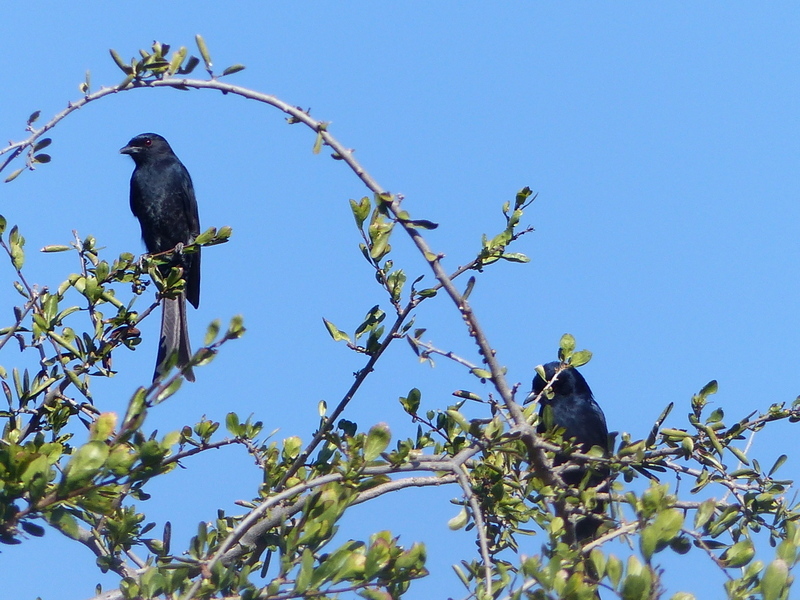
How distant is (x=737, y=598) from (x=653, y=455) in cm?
98

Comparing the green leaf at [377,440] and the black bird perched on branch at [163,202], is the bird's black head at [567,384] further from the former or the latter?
the green leaf at [377,440]

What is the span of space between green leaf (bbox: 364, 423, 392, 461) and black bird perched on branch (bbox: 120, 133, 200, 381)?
463 centimetres

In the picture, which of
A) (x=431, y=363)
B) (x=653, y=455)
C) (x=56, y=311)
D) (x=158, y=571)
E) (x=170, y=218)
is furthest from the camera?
(x=170, y=218)

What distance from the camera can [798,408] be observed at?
10.8 feet

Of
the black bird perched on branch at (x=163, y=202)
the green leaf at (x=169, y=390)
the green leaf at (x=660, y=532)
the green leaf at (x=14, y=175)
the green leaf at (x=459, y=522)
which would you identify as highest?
the black bird perched on branch at (x=163, y=202)

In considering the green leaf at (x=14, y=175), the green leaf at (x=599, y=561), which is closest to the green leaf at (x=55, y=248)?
the green leaf at (x=14, y=175)

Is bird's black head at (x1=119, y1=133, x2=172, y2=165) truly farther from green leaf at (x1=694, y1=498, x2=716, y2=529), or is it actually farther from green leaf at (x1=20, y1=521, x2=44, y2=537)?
green leaf at (x1=694, y1=498, x2=716, y2=529)

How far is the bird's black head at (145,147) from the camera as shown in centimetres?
747

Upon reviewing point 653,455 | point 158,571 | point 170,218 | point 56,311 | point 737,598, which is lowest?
point 737,598

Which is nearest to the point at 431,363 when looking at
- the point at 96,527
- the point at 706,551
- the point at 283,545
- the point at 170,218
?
the point at 283,545

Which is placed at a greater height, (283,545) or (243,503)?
(243,503)

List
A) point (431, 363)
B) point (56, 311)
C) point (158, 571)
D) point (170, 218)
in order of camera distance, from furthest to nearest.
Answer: point (170, 218), point (56, 311), point (431, 363), point (158, 571)

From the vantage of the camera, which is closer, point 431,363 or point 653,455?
point 431,363

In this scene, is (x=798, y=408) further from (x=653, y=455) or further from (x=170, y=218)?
(x=170, y=218)
